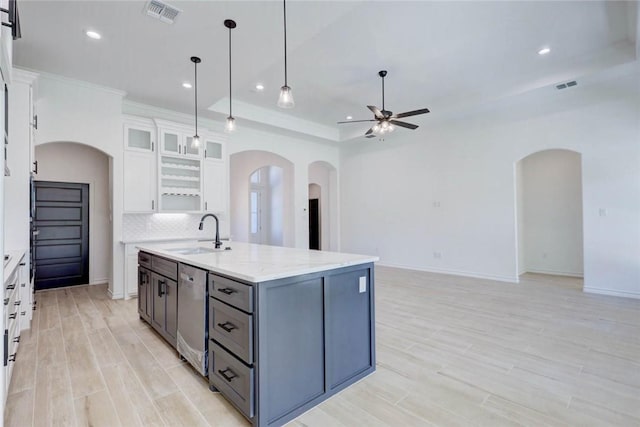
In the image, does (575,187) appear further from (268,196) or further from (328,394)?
(268,196)

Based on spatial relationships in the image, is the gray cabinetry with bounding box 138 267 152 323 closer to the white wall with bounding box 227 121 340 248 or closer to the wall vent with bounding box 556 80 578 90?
the white wall with bounding box 227 121 340 248

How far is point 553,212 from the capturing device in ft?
20.9

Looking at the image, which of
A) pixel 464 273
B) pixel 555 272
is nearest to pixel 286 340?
pixel 464 273

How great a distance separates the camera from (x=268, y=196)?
35.9 feet

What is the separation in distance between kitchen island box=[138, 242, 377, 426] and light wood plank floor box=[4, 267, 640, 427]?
0.14 m

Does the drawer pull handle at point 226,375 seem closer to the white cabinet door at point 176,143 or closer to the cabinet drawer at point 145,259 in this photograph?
the cabinet drawer at point 145,259

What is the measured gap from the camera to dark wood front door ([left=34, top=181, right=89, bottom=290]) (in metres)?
5.18

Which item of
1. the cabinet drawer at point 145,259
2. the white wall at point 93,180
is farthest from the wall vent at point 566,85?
the white wall at point 93,180

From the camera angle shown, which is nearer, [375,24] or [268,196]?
[375,24]

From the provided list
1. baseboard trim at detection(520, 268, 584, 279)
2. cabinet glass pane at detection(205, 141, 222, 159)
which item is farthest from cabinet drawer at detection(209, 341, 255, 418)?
baseboard trim at detection(520, 268, 584, 279)

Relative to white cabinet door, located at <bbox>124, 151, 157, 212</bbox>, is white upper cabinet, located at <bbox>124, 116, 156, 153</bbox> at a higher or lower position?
higher

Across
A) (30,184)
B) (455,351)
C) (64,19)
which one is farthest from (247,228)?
(455,351)

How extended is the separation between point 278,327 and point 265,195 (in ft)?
30.5

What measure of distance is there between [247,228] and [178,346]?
255 inches
